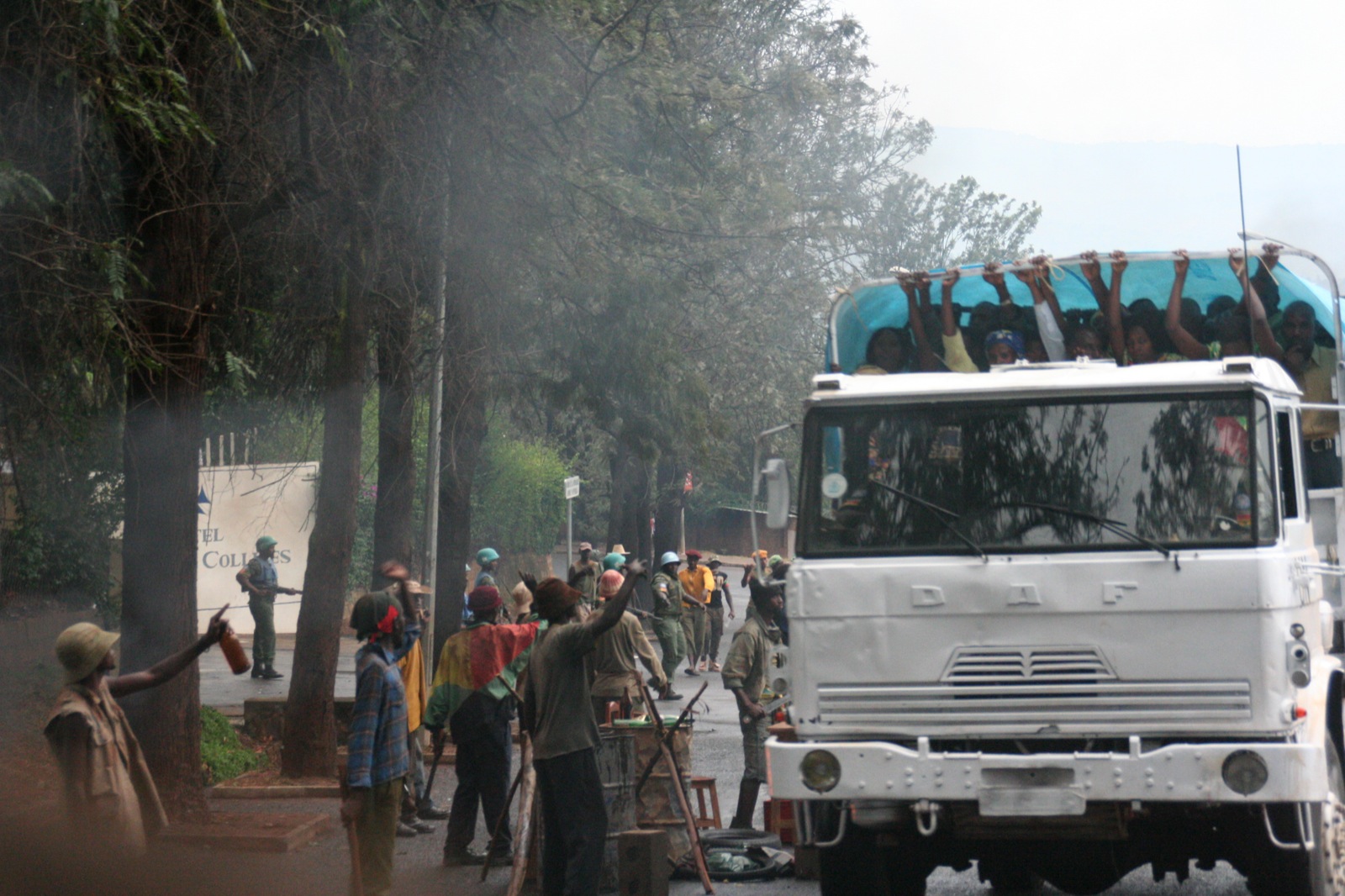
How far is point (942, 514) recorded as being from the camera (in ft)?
22.2

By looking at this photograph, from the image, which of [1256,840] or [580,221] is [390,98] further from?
[1256,840]

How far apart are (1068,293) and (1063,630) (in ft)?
8.06

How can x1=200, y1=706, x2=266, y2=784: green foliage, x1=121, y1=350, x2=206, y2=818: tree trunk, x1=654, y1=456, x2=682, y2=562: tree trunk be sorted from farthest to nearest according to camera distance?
x1=654, y1=456, x2=682, y2=562: tree trunk
x1=200, y1=706, x2=266, y2=784: green foliage
x1=121, y1=350, x2=206, y2=818: tree trunk

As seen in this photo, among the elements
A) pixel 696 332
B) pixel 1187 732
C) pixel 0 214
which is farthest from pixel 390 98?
pixel 696 332

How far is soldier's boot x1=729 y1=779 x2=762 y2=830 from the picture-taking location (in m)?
10.4

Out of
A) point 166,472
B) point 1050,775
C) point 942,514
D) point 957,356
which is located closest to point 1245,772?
point 1050,775

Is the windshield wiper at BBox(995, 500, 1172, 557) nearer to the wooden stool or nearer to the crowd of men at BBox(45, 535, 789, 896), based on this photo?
the crowd of men at BBox(45, 535, 789, 896)

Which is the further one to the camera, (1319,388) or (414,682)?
(414,682)

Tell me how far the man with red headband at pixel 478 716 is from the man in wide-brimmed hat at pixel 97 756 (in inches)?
145

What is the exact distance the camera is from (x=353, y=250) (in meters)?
11.5

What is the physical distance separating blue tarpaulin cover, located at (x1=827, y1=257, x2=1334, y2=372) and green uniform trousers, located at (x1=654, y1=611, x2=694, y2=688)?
12.0 metres

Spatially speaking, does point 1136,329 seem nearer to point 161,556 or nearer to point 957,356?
point 957,356

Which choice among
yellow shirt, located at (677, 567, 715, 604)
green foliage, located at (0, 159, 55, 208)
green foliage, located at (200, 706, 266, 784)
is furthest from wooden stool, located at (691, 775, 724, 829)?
yellow shirt, located at (677, 567, 715, 604)

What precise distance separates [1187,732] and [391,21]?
6.70 m
